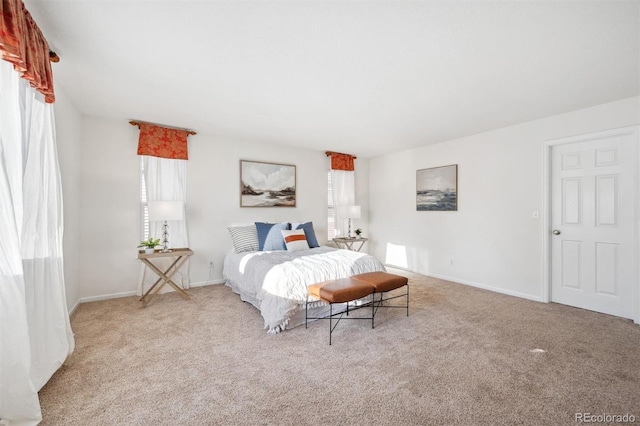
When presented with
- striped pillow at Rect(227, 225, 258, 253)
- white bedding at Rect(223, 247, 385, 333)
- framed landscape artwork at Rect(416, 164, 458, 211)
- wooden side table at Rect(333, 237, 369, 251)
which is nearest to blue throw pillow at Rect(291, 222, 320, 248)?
white bedding at Rect(223, 247, 385, 333)

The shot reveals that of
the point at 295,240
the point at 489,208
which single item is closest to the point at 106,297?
the point at 295,240

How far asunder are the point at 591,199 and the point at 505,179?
95cm

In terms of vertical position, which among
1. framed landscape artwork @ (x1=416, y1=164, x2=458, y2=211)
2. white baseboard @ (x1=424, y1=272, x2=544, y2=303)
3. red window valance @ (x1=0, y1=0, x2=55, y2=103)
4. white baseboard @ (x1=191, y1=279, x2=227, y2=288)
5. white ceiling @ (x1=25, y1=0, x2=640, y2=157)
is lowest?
white baseboard @ (x1=424, y1=272, x2=544, y2=303)

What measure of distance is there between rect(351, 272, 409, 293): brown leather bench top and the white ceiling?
6.37 feet

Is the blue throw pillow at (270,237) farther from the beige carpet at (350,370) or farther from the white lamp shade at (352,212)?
the white lamp shade at (352,212)

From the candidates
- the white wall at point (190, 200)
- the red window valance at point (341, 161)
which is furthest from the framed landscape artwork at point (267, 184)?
the red window valance at point (341, 161)

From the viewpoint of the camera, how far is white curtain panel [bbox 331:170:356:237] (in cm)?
580

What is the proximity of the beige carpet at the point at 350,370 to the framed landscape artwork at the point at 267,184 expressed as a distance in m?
2.14

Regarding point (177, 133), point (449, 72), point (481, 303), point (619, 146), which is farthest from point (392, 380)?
point (177, 133)

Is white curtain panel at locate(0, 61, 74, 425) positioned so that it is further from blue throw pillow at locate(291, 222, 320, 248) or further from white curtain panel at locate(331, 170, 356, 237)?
white curtain panel at locate(331, 170, 356, 237)

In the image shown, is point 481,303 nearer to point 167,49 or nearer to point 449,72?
point 449,72

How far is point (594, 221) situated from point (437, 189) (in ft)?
6.74

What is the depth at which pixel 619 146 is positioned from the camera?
3.14 metres

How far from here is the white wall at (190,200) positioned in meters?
3.71
